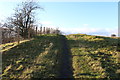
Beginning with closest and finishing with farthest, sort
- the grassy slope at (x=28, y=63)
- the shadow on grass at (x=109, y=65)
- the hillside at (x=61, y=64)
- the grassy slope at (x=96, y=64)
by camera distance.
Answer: the shadow on grass at (x=109, y=65), the grassy slope at (x=96, y=64), the hillside at (x=61, y=64), the grassy slope at (x=28, y=63)

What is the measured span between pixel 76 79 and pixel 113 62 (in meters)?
6.60

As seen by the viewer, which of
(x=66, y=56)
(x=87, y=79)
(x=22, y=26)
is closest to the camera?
(x=87, y=79)

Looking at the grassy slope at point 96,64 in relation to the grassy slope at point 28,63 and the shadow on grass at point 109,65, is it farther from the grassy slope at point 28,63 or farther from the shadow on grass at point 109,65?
the grassy slope at point 28,63

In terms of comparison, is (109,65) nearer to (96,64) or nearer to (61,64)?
(96,64)

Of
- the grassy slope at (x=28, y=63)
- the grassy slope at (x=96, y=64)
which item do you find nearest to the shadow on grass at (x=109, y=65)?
the grassy slope at (x=96, y=64)

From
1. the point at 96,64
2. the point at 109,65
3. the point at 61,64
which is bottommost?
the point at 61,64

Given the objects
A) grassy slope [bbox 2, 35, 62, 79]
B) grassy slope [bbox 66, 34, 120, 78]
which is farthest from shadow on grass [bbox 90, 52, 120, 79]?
grassy slope [bbox 2, 35, 62, 79]

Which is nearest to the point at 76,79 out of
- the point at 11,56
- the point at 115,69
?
the point at 115,69

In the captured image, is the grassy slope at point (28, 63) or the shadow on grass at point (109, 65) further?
the grassy slope at point (28, 63)

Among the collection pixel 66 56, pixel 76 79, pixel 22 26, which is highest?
pixel 22 26

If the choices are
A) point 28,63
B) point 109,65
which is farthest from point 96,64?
point 28,63

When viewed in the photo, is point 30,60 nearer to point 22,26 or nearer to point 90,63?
point 90,63

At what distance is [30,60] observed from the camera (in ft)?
67.6

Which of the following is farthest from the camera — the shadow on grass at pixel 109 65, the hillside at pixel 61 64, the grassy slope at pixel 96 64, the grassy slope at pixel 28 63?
the grassy slope at pixel 28 63
